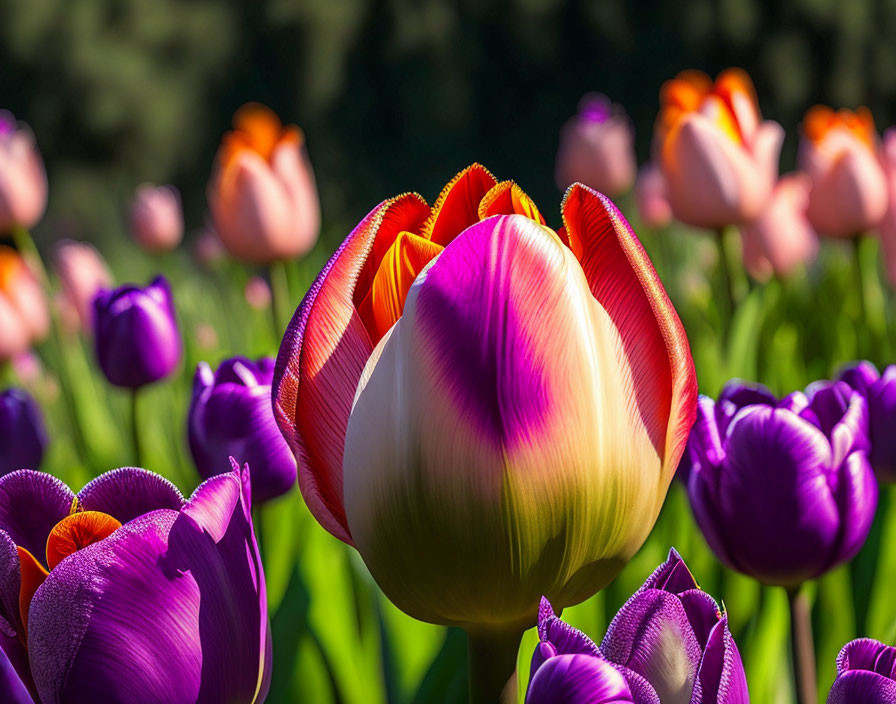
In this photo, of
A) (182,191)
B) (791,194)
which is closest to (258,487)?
(791,194)

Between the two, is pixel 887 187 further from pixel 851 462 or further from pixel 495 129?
pixel 495 129

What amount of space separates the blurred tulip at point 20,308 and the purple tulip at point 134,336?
0.54 metres

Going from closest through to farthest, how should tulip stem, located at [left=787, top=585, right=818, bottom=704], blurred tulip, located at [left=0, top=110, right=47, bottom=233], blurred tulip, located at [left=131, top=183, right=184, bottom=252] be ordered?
tulip stem, located at [left=787, top=585, right=818, bottom=704], blurred tulip, located at [left=0, top=110, right=47, bottom=233], blurred tulip, located at [left=131, top=183, right=184, bottom=252]

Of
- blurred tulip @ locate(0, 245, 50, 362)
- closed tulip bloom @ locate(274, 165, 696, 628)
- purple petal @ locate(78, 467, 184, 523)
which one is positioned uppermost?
closed tulip bloom @ locate(274, 165, 696, 628)

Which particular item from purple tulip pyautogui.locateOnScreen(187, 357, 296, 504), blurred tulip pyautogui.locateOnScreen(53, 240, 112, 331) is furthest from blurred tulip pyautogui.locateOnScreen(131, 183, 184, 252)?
purple tulip pyautogui.locateOnScreen(187, 357, 296, 504)

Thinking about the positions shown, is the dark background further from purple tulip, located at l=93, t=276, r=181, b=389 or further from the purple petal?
the purple petal

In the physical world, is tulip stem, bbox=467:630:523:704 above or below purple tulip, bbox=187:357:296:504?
above

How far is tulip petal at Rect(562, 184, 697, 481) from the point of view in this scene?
30 cm

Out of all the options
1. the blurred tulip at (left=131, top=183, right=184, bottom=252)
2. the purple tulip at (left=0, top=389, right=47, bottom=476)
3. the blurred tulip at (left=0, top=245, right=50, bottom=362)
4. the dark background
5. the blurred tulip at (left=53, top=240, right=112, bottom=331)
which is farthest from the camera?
the dark background

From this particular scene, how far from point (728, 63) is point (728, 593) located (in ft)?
12.1

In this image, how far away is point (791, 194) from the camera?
178cm

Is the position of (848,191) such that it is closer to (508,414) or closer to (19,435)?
(19,435)

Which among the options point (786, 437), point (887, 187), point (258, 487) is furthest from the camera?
point (887, 187)

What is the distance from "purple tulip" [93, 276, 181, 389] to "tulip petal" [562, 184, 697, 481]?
0.58 metres
